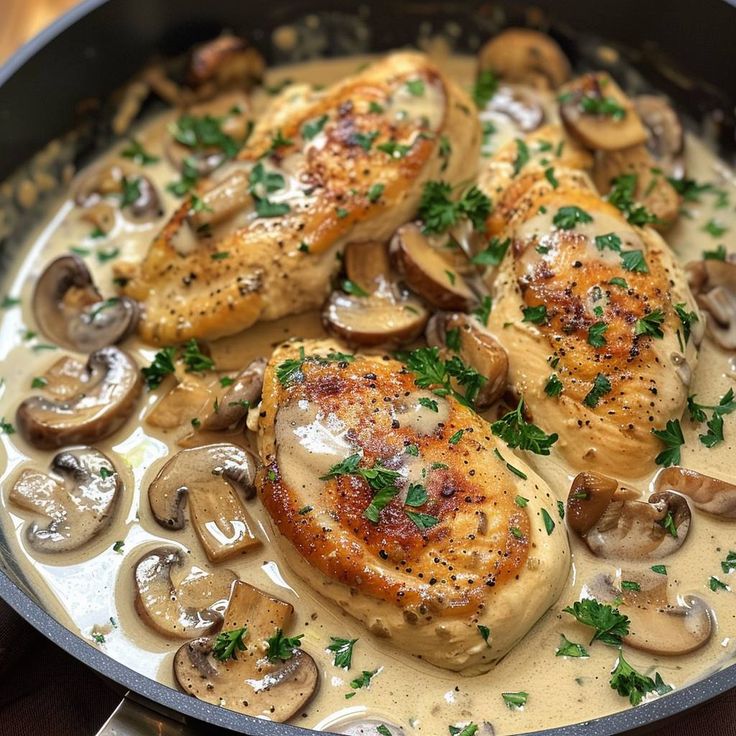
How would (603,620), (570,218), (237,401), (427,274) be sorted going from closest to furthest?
(603,620)
(237,401)
(570,218)
(427,274)

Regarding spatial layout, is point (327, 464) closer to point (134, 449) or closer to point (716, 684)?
point (134, 449)

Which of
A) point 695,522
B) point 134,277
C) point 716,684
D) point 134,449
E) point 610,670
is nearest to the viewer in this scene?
point 716,684

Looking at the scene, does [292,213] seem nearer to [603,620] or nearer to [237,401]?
[237,401]

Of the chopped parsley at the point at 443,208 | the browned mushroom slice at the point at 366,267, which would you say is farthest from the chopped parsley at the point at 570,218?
the browned mushroom slice at the point at 366,267

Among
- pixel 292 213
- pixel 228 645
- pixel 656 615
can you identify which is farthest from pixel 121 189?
pixel 656 615

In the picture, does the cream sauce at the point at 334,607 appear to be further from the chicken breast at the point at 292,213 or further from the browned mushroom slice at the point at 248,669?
the chicken breast at the point at 292,213

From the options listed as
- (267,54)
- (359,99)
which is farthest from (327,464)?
(267,54)

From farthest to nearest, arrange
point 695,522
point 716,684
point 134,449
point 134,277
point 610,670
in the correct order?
point 134,277
point 134,449
point 695,522
point 610,670
point 716,684
